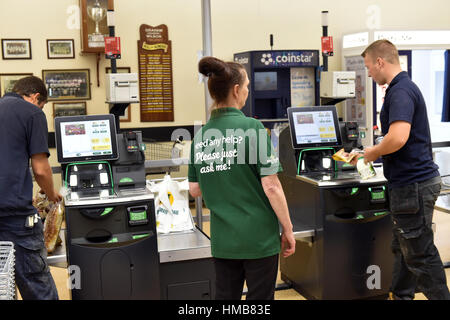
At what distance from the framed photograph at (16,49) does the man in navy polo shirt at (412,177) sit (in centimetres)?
495

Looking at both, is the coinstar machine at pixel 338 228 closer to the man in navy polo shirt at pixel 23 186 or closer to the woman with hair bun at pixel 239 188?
the woman with hair bun at pixel 239 188

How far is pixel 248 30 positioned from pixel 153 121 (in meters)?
1.86

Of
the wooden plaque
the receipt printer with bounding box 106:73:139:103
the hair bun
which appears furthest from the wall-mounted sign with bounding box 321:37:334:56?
the hair bun

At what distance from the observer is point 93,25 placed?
674cm

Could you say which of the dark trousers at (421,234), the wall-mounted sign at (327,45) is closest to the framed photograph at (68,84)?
the wall-mounted sign at (327,45)

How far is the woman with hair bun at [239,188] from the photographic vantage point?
2.32 meters

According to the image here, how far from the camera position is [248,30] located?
762cm

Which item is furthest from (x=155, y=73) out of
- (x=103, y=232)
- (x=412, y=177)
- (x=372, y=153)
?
(x=412, y=177)

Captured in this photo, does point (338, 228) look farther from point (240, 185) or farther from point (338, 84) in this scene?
point (240, 185)

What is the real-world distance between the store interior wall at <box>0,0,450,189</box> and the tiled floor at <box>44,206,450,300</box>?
2.23 meters

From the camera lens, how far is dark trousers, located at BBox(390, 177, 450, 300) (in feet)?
10.6

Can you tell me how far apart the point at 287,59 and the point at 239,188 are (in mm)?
5079
